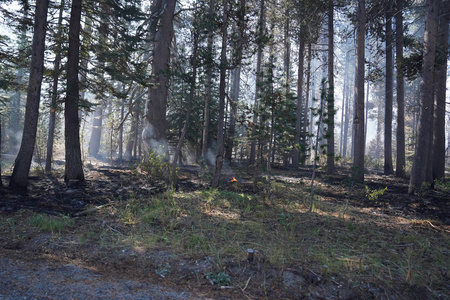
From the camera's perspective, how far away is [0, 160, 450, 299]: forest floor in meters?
3.37

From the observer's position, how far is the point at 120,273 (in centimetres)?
374

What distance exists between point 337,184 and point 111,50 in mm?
10481

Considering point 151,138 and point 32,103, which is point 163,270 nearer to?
point 32,103

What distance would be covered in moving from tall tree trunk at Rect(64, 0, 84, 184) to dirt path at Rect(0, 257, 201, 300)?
19.8 feet

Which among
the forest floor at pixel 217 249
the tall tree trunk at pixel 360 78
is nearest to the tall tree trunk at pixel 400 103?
the tall tree trunk at pixel 360 78

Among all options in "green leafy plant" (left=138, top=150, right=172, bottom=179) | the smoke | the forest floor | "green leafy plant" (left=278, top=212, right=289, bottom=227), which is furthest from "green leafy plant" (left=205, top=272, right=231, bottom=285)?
the smoke

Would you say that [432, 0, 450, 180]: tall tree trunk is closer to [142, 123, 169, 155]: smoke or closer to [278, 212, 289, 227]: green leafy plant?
[278, 212, 289, 227]: green leafy plant

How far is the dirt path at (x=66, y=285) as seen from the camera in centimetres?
305

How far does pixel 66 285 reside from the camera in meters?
3.24

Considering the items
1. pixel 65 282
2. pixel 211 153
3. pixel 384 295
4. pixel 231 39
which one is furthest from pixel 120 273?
pixel 211 153

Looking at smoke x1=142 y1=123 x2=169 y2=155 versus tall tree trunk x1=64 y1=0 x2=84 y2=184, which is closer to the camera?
tall tree trunk x1=64 y1=0 x2=84 y2=184

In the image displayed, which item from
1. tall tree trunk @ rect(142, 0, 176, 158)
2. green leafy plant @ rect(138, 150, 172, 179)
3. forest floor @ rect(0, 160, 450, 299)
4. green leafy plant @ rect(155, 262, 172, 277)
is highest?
tall tree trunk @ rect(142, 0, 176, 158)

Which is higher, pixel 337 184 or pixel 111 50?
pixel 111 50

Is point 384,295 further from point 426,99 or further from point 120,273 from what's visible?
point 426,99
